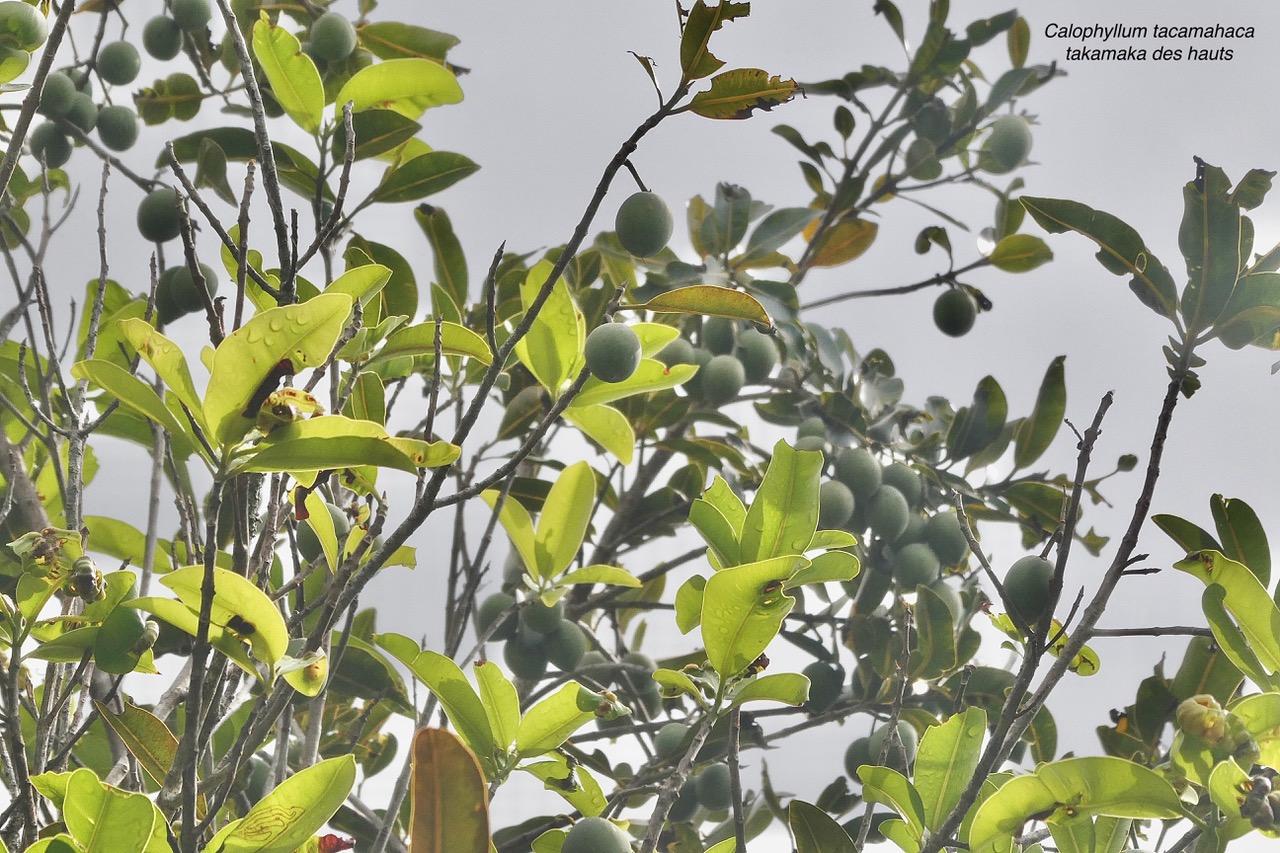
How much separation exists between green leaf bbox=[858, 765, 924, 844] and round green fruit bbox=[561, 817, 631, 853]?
0.22m

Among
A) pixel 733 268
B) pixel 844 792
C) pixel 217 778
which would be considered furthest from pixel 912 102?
pixel 217 778

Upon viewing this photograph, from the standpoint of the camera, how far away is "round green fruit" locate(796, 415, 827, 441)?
2.08 meters

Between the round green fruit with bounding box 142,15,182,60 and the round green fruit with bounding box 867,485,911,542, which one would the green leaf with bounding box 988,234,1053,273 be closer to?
the round green fruit with bounding box 867,485,911,542

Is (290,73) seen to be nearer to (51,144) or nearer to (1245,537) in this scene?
(51,144)

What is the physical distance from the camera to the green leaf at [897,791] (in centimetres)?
94

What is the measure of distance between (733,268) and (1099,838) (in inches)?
56.9

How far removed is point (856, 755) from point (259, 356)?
1.45 m

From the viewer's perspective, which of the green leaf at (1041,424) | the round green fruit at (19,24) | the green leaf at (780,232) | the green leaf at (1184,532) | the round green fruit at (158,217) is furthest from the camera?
the green leaf at (780,232)

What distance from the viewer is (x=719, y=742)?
1643 millimetres

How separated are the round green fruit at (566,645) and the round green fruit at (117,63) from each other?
1.26 meters

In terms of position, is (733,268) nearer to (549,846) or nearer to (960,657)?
(960,657)

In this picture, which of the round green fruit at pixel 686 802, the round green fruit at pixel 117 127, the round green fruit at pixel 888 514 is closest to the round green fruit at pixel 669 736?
the round green fruit at pixel 686 802

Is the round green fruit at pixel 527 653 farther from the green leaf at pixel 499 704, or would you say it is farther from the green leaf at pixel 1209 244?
the green leaf at pixel 1209 244

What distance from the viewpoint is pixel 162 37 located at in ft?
6.33
